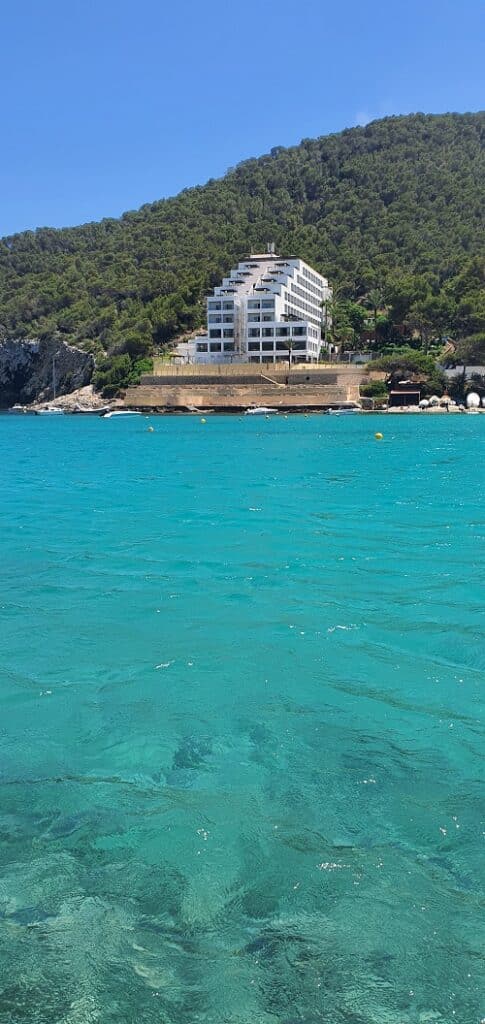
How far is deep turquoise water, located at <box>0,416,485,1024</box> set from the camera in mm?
4109

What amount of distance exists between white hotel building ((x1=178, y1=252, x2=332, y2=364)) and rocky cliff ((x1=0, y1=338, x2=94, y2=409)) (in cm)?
2003

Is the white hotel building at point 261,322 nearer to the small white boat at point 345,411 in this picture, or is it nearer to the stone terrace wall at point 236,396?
the stone terrace wall at point 236,396

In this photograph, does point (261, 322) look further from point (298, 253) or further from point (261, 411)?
point (298, 253)

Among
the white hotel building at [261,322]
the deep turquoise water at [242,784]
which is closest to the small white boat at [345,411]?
the white hotel building at [261,322]

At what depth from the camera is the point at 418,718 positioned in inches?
291

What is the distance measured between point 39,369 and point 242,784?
5204 inches

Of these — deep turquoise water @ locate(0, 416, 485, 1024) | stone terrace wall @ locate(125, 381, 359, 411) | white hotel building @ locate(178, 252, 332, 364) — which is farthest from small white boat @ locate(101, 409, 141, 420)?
deep turquoise water @ locate(0, 416, 485, 1024)

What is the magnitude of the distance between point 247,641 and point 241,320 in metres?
102

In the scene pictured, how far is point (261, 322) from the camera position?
4168 inches

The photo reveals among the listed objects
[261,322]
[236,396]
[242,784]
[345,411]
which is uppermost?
[261,322]

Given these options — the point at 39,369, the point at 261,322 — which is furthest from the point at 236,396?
the point at 39,369

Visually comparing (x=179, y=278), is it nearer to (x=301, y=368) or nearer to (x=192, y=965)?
(x=301, y=368)

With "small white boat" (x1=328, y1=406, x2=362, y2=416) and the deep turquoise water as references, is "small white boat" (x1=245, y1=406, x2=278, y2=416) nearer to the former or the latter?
"small white boat" (x1=328, y1=406, x2=362, y2=416)

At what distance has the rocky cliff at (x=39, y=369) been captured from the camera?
4806 inches
